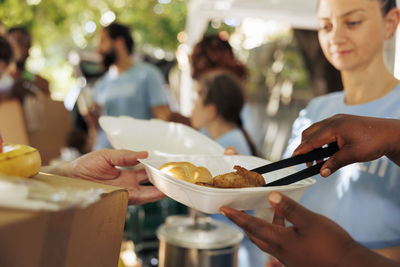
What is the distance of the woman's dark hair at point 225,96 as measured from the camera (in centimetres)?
246

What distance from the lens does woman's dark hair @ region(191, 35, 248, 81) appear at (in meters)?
2.85

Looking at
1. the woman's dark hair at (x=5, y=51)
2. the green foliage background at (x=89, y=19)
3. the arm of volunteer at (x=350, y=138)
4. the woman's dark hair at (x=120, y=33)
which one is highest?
the green foliage background at (x=89, y=19)

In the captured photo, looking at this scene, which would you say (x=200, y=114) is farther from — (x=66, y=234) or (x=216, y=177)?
(x=66, y=234)

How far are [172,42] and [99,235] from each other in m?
7.82

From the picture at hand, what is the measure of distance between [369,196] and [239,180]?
521 mm

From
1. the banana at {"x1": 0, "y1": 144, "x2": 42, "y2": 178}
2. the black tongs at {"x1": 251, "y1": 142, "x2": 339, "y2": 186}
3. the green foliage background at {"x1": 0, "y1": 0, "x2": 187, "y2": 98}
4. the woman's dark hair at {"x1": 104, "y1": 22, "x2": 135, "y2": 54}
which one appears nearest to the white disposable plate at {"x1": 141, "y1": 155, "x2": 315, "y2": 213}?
the black tongs at {"x1": 251, "y1": 142, "x2": 339, "y2": 186}

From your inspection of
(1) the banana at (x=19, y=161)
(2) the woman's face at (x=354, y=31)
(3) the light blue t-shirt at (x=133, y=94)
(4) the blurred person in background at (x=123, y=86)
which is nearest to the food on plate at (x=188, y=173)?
(1) the banana at (x=19, y=161)

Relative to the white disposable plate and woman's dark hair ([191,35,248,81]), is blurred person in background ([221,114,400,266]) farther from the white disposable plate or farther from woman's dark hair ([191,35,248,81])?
woman's dark hair ([191,35,248,81])

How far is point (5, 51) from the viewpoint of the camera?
241cm

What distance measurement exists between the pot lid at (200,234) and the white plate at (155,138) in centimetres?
47

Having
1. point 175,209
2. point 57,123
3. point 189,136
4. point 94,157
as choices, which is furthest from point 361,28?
point 57,123

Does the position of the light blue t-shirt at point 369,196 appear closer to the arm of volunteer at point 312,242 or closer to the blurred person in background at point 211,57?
the arm of volunteer at point 312,242

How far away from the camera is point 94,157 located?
3.42ft

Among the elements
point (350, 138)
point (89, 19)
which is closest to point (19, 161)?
point (350, 138)
